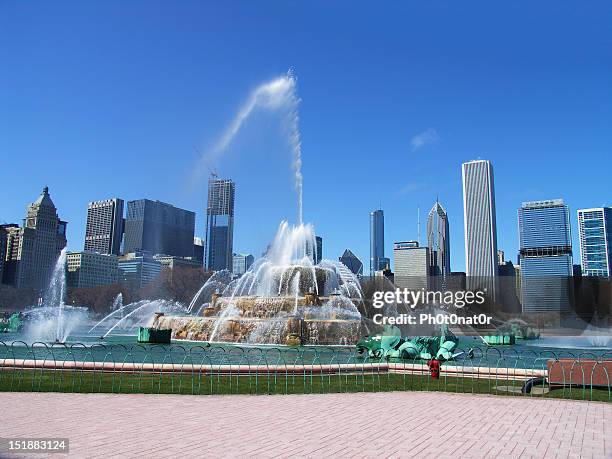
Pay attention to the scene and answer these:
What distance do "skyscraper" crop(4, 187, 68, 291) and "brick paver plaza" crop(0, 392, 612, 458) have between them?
181 meters

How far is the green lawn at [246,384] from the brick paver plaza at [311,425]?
0.91 meters

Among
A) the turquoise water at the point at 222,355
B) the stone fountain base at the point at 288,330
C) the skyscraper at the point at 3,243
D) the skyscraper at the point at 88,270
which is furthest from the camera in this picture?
the skyscraper at the point at 3,243

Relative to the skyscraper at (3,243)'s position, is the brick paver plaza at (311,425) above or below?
below

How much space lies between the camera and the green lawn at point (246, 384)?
1354 cm

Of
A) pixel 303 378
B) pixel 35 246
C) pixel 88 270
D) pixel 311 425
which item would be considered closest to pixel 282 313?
pixel 303 378

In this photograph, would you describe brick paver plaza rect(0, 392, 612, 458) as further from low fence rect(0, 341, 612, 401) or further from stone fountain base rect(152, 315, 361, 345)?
stone fountain base rect(152, 315, 361, 345)

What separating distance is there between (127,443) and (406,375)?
1172cm

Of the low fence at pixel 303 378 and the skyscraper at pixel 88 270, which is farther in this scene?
the skyscraper at pixel 88 270

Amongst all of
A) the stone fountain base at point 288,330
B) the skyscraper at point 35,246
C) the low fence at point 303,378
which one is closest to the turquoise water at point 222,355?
the low fence at point 303,378

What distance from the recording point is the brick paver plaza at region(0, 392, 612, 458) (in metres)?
7.58

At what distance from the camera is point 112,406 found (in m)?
11.2

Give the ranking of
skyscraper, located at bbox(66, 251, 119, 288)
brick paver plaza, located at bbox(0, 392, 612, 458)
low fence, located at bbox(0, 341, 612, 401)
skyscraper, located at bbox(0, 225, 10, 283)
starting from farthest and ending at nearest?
1. skyscraper, located at bbox(0, 225, 10, 283)
2. skyscraper, located at bbox(66, 251, 119, 288)
3. low fence, located at bbox(0, 341, 612, 401)
4. brick paver plaza, located at bbox(0, 392, 612, 458)

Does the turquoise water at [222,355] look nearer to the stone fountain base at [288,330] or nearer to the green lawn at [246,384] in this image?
the green lawn at [246,384]

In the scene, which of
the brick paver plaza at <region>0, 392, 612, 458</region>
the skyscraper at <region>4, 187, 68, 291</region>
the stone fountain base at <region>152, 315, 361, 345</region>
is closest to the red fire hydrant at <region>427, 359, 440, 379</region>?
the brick paver plaza at <region>0, 392, 612, 458</region>
